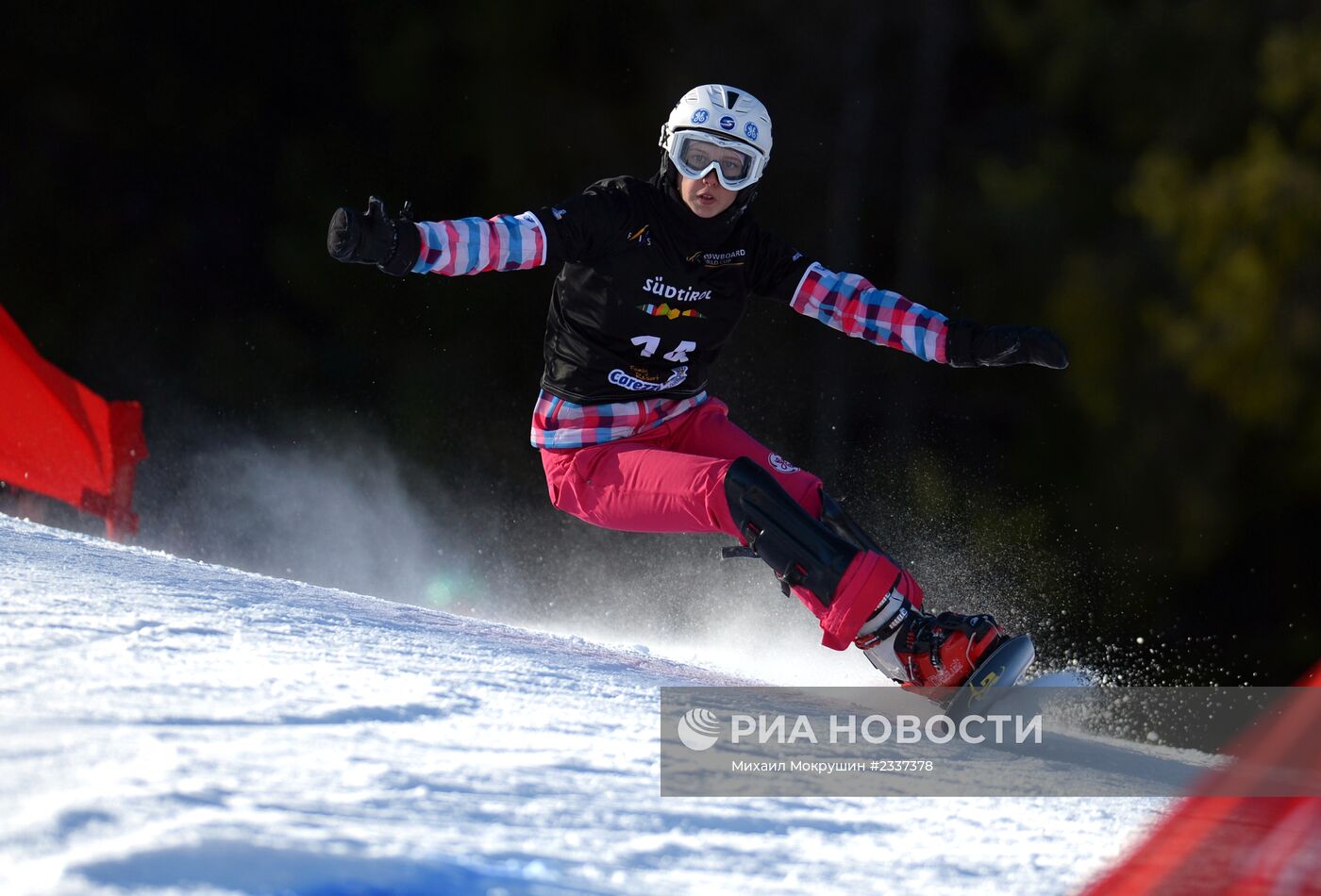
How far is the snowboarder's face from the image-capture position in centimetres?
279

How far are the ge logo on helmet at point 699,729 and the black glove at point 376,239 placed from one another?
3.35 ft

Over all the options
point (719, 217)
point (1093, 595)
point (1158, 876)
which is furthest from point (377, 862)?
point (1093, 595)

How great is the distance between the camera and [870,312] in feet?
10.0

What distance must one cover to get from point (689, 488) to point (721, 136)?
2.56 feet

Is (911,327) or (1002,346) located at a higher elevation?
(911,327)

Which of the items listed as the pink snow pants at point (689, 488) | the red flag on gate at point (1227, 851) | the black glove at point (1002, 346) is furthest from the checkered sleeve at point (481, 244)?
the red flag on gate at point (1227, 851)

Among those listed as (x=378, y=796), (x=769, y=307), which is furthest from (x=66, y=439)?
(x=769, y=307)

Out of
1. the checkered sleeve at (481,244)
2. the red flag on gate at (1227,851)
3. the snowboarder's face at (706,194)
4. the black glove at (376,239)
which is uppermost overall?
the snowboarder's face at (706,194)

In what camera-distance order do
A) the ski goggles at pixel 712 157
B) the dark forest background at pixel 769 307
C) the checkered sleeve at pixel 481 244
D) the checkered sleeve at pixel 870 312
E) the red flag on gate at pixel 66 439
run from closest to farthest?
the checkered sleeve at pixel 481 244
the ski goggles at pixel 712 157
the checkered sleeve at pixel 870 312
the red flag on gate at pixel 66 439
the dark forest background at pixel 769 307

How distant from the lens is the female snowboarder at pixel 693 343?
244cm

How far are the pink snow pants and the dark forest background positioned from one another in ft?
8.41

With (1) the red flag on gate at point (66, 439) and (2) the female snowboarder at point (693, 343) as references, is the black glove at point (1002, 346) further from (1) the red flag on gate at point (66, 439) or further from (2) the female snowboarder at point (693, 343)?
(1) the red flag on gate at point (66, 439)

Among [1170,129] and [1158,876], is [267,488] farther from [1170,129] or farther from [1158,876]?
[1158,876]

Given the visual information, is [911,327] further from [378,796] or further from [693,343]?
[378,796]
